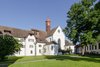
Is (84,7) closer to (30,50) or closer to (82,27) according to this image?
(82,27)

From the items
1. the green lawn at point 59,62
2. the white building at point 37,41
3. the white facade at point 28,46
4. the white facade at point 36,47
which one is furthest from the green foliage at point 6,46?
the white facade at point 36,47

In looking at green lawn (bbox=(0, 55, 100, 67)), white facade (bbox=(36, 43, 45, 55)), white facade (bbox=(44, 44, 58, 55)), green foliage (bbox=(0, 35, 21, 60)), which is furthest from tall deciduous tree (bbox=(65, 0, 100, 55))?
white facade (bbox=(36, 43, 45, 55))

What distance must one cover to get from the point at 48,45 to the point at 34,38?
6.21m

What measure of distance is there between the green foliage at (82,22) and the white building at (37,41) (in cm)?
2423

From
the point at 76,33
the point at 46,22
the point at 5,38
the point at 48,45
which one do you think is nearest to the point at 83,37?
the point at 76,33

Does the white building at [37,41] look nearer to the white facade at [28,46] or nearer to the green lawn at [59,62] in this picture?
the white facade at [28,46]

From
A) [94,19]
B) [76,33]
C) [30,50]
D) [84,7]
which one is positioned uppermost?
[84,7]

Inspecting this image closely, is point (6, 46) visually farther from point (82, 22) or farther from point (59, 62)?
point (59, 62)

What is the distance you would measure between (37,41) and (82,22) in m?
28.7

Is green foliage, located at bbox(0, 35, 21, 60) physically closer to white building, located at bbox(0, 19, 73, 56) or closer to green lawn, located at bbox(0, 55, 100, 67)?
green lawn, located at bbox(0, 55, 100, 67)

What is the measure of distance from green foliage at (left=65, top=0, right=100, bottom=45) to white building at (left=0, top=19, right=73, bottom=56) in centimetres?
2423

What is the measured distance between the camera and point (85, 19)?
189 ft

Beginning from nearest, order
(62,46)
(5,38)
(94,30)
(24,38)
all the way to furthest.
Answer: (5,38) < (94,30) < (24,38) < (62,46)

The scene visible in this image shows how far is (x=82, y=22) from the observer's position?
58906 millimetres
